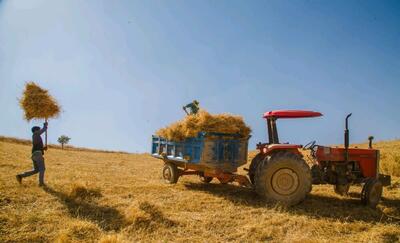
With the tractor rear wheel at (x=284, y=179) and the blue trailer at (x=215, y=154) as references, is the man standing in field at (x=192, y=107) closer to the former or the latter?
the blue trailer at (x=215, y=154)

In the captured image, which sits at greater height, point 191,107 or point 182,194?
point 191,107

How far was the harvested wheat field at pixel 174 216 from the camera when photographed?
18.4 feet

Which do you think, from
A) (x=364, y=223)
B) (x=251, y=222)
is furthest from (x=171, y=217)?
(x=364, y=223)

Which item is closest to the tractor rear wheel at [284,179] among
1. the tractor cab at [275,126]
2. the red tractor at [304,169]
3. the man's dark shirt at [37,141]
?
the red tractor at [304,169]

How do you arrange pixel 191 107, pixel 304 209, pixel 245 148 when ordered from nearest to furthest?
pixel 304 209, pixel 245 148, pixel 191 107

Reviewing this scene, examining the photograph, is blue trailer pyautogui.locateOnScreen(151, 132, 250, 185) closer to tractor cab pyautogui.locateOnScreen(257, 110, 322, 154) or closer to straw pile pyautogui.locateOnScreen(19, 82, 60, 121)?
tractor cab pyautogui.locateOnScreen(257, 110, 322, 154)

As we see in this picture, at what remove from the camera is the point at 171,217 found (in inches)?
259

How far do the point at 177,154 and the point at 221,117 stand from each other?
181cm

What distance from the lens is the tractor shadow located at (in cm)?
727

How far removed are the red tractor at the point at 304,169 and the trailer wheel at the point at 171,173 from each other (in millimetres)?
2522

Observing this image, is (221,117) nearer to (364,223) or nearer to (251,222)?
(251,222)

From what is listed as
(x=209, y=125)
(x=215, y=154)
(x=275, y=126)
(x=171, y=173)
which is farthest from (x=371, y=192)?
(x=171, y=173)

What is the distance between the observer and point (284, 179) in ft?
25.9

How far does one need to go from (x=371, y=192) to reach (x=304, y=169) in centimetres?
195
